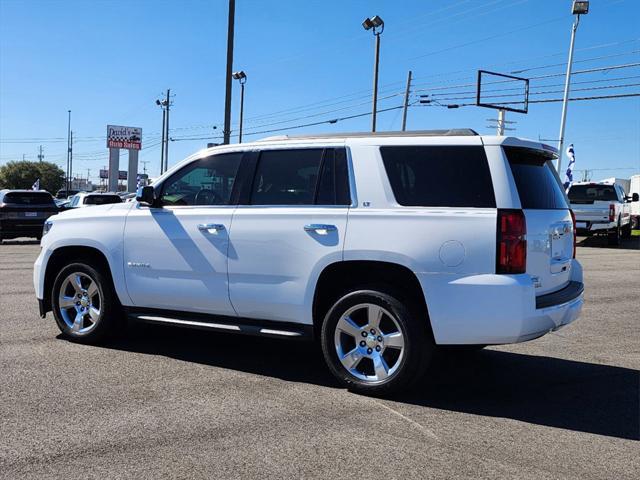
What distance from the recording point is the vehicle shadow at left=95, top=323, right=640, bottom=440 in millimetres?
4520

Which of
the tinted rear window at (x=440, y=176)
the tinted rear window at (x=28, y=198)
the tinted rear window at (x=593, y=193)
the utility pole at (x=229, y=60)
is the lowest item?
the tinted rear window at (x=28, y=198)

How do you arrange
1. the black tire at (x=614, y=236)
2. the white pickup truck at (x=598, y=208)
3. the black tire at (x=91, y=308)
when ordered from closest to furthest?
1. the black tire at (x=91, y=308)
2. the white pickup truck at (x=598, y=208)
3. the black tire at (x=614, y=236)

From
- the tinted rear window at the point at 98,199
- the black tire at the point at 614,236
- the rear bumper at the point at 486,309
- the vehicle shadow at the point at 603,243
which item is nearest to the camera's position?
the rear bumper at the point at 486,309

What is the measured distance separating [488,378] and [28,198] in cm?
1769

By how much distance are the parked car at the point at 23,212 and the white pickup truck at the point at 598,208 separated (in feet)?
56.5

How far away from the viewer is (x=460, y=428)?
4.17 m

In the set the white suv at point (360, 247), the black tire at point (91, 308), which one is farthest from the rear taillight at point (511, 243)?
the black tire at point (91, 308)

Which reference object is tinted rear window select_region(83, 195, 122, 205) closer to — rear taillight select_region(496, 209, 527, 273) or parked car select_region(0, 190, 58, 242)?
parked car select_region(0, 190, 58, 242)

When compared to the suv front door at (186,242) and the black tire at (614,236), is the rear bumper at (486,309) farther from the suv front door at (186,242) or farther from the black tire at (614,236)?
the black tire at (614,236)

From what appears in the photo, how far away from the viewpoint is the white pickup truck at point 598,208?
21766 millimetres

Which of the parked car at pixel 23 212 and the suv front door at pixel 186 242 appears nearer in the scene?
the suv front door at pixel 186 242

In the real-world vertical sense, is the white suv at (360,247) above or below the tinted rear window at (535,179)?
below

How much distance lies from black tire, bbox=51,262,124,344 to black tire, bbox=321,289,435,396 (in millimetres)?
2361

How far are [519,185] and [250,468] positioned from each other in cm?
276
